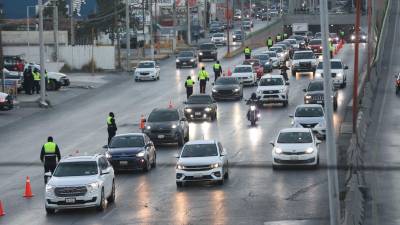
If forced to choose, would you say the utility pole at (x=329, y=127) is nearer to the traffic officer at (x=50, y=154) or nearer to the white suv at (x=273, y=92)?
the traffic officer at (x=50, y=154)

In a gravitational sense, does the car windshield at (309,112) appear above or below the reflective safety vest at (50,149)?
above

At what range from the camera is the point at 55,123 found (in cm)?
5309

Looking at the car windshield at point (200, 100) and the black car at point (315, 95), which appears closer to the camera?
the car windshield at point (200, 100)

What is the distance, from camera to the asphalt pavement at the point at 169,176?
27.7 meters

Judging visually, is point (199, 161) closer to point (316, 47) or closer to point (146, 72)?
point (146, 72)

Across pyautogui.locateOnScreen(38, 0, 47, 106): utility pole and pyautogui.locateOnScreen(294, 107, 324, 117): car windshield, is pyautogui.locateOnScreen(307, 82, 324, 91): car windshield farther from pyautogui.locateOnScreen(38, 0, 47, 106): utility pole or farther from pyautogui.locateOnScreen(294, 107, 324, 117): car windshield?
pyautogui.locateOnScreen(38, 0, 47, 106): utility pole

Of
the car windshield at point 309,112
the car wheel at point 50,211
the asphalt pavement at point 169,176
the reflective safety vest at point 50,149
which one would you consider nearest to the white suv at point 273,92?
the asphalt pavement at point 169,176

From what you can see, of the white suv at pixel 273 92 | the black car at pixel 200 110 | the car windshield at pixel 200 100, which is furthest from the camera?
the white suv at pixel 273 92

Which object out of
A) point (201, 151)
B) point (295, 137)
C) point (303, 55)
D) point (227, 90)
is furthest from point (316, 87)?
point (201, 151)

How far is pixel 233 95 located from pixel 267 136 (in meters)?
15.2

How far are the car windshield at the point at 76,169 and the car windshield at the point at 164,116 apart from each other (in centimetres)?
1493

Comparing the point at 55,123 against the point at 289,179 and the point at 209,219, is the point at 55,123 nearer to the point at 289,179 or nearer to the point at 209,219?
the point at 289,179

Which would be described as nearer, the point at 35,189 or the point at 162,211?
the point at 162,211

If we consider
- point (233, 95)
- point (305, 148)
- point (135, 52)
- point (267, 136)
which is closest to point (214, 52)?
point (135, 52)
